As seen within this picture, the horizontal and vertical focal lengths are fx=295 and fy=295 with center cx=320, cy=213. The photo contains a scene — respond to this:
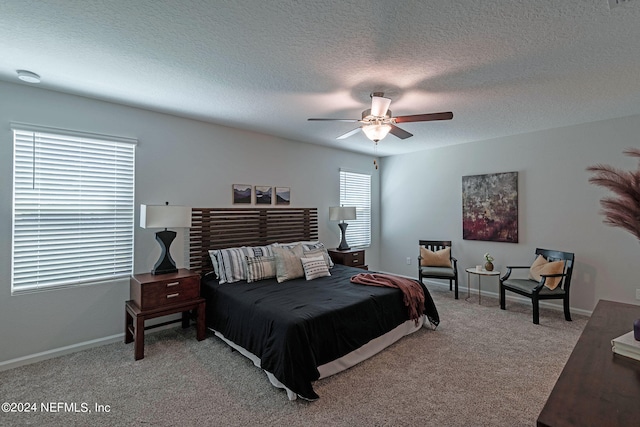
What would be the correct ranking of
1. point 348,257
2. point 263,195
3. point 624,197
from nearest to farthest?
1. point 624,197
2. point 263,195
3. point 348,257

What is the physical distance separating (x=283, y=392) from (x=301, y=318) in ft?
1.96

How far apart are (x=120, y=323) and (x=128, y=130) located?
2.21 meters

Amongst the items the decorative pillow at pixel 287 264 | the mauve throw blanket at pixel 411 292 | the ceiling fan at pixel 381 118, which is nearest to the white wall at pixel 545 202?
the mauve throw blanket at pixel 411 292

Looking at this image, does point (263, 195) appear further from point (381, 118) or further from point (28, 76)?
point (28, 76)

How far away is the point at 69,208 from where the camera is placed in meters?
3.06

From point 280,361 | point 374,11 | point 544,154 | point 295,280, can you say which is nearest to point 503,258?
point 544,154

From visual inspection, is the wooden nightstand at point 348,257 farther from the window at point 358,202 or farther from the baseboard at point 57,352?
the baseboard at point 57,352

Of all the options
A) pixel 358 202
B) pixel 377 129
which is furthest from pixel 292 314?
pixel 358 202

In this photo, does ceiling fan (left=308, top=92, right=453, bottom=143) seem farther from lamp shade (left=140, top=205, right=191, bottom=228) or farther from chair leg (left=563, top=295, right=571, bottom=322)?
chair leg (left=563, top=295, right=571, bottom=322)

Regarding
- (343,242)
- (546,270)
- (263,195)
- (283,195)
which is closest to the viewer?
(546,270)

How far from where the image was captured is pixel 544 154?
14.4ft

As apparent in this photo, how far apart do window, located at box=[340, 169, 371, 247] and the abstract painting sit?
1887 mm

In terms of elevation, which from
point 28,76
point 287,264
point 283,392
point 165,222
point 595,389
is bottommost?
point 283,392

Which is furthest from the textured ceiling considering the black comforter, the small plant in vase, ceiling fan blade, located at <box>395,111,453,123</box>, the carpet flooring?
the carpet flooring
